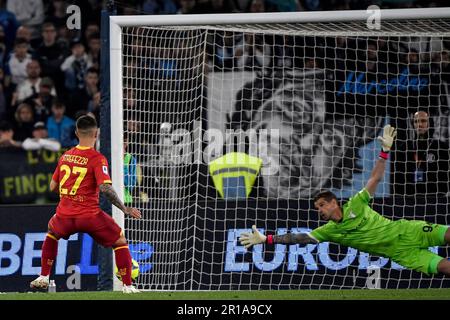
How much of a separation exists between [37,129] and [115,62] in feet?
14.0

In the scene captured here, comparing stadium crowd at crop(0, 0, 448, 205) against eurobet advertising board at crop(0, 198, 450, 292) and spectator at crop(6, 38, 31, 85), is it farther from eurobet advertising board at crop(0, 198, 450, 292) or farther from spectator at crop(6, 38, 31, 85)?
eurobet advertising board at crop(0, 198, 450, 292)

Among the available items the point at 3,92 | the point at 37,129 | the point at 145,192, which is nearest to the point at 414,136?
the point at 145,192

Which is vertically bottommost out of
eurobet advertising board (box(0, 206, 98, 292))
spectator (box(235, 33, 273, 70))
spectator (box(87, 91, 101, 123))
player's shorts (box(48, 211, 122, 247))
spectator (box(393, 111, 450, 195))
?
eurobet advertising board (box(0, 206, 98, 292))

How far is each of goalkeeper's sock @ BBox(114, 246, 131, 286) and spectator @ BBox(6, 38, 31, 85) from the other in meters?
7.58

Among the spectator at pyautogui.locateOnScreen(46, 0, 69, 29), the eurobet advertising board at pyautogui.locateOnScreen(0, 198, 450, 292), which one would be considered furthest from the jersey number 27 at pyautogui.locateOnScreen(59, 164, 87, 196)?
the spectator at pyautogui.locateOnScreen(46, 0, 69, 29)

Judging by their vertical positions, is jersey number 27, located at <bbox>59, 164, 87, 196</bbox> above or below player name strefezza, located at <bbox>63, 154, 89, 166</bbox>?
below

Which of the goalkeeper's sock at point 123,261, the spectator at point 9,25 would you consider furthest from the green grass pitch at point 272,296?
the spectator at point 9,25

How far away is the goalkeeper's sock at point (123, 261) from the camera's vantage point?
38.7 feet

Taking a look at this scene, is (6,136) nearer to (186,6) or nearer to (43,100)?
(43,100)

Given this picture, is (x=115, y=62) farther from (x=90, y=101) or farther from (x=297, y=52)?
(x=90, y=101)

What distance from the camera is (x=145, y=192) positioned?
14.0m

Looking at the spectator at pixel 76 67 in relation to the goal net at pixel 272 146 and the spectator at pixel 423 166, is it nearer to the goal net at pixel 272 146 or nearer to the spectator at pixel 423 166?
the goal net at pixel 272 146

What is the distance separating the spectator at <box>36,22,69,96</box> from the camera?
18.8m

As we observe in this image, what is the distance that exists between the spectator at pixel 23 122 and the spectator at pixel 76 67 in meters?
1.14
